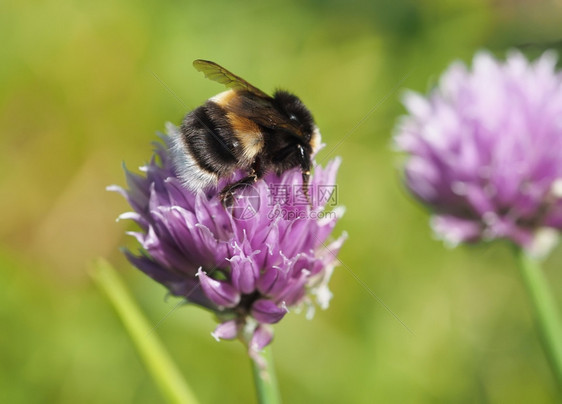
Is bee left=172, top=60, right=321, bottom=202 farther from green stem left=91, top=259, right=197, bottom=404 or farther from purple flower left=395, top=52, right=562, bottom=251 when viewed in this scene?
purple flower left=395, top=52, right=562, bottom=251

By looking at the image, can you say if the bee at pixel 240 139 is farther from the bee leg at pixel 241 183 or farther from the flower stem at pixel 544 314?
the flower stem at pixel 544 314

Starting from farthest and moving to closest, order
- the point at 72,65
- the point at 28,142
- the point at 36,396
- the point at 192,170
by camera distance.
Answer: the point at 72,65 < the point at 28,142 < the point at 36,396 < the point at 192,170

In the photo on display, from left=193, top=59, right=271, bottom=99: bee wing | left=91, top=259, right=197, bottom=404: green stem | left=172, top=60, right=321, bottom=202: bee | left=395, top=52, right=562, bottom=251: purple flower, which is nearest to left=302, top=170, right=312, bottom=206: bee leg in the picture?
left=172, top=60, right=321, bottom=202: bee

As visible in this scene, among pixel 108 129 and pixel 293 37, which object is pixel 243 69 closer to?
pixel 293 37

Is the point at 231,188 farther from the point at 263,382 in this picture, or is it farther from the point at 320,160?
the point at 320,160

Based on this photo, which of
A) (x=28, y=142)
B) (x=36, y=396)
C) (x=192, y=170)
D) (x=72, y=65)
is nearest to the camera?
(x=192, y=170)

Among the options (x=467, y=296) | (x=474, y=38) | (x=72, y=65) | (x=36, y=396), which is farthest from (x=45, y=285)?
(x=474, y=38)

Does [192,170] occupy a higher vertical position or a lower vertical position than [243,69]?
higher
